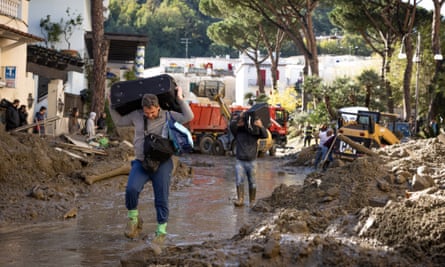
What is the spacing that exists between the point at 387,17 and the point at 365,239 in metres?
38.3

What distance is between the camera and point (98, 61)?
27688 millimetres

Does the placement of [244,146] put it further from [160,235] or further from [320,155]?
[320,155]

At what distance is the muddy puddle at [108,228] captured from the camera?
716 cm

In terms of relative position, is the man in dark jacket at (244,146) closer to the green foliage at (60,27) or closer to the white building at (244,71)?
the green foliage at (60,27)

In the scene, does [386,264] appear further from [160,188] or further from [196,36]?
[196,36]

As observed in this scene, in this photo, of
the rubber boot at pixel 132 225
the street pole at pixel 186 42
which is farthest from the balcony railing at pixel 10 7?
the street pole at pixel 186 42

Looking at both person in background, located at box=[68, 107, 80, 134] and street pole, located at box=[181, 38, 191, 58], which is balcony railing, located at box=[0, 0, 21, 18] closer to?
person in background, located at box=[68, 107, 80, 134]

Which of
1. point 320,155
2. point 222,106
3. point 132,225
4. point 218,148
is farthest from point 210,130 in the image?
point 132,225

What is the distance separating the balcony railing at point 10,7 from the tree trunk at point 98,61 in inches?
163

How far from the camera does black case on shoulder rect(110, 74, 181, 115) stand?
8.01 meters

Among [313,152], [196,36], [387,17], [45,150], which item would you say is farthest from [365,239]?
[196,36]

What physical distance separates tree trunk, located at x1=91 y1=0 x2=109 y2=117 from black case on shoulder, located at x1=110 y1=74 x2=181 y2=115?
19.6 metres

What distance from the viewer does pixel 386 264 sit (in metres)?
5.78

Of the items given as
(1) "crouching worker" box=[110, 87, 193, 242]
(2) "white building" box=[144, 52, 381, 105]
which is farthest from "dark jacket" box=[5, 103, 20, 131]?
(2) "white building" box=[144, 52, 381, 105]
